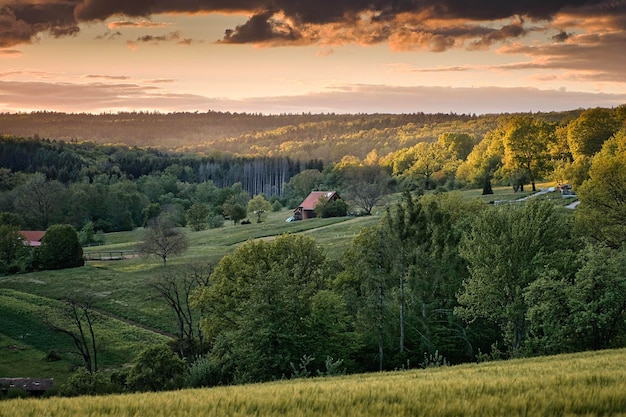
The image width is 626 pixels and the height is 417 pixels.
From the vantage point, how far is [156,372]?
1395 inches

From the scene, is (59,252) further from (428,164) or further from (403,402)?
(403,402)

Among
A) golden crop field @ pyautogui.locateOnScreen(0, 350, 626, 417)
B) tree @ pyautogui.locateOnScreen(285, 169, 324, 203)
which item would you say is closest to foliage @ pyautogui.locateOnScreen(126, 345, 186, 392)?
golden crop field @ pyautogui.locateOnScreen(0, 350, 626, 417)

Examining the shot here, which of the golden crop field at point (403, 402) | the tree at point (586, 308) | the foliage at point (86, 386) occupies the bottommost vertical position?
the foliage at point (86, 386)

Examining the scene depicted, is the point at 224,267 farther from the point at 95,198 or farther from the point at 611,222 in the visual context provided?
the point at 95,198

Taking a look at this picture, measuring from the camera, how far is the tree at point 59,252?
91.4m

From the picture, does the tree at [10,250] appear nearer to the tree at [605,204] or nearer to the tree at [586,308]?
the tree at [605,204]

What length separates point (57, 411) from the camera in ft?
49.8

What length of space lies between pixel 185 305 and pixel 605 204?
42189mm

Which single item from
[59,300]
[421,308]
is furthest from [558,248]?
[59,300]

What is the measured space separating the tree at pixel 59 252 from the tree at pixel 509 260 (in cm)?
6522

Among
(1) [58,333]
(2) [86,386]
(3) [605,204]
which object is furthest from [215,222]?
(2) [86,386]

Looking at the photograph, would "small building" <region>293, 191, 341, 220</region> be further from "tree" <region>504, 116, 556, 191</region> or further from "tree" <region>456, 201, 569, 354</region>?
"tree" <region>456, 201, 569, 354</region>

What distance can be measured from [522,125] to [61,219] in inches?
3874

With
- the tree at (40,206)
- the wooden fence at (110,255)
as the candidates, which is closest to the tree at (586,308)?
the wooden fence at (110,255)
